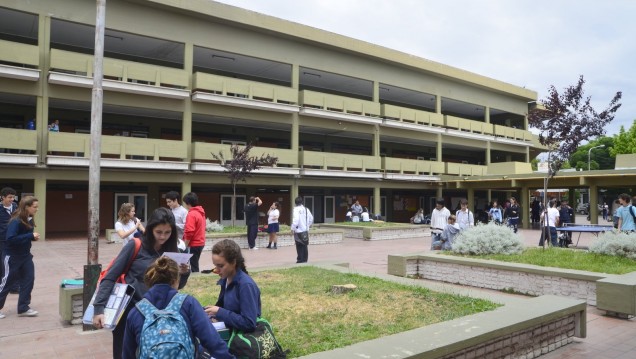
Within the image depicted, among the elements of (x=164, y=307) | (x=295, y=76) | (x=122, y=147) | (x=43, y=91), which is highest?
(x=295, y=76)

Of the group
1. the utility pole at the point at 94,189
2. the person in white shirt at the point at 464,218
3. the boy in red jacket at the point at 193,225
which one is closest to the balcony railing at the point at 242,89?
the person in white shirt at the point at 464,218

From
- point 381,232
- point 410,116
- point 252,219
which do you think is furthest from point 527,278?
point 410,116

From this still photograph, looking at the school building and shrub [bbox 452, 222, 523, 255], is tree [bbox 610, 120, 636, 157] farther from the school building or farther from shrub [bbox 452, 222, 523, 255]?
shrub [bbox 452, 222, 523, 255]

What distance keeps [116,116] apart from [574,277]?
21647mm

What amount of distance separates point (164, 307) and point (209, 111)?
20737 millimetres

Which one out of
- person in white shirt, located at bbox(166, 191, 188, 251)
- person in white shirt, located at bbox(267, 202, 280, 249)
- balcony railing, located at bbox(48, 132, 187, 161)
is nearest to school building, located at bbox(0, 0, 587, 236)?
balcony railing, located at bbox(48, 132, 187, 161)

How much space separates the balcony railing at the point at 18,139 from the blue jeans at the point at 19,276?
12680 millimetres

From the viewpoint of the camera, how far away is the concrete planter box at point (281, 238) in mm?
16266

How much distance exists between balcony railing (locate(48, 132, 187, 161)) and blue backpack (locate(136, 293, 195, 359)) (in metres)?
18.0

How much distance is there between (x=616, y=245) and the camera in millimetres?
9758

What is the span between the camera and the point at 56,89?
18.8 meters

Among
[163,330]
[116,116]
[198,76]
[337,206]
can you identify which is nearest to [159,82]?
[198,76]

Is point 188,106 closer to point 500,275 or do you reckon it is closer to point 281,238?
point 281,238

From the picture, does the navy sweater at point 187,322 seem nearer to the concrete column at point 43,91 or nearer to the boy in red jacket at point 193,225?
the boy in red jacket at point 193,225
